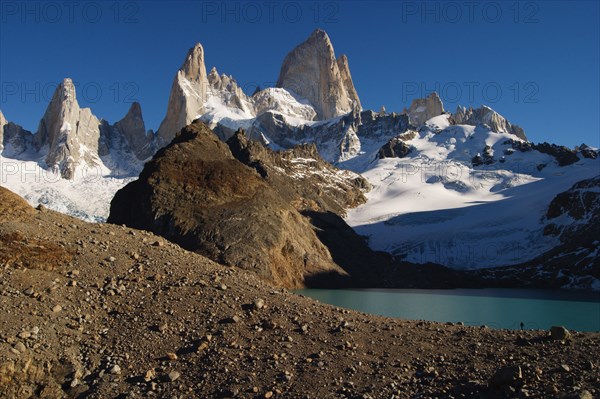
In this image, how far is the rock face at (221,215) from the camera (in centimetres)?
6544

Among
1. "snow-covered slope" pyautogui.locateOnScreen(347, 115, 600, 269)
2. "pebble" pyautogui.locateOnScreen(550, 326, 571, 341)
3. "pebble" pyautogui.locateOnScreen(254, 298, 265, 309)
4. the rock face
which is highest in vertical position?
"snow-covered slope" pyautogui.locateOnScreen(347, 115, 600, 269)

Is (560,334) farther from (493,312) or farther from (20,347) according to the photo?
(493,312)

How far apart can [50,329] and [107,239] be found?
6.24m

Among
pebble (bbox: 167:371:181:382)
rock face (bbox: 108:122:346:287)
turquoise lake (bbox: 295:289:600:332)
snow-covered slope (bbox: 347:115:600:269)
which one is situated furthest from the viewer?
snow-covered slope (bbox: 347:115:600:269)

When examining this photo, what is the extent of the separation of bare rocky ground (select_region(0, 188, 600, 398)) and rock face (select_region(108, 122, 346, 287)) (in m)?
43.0

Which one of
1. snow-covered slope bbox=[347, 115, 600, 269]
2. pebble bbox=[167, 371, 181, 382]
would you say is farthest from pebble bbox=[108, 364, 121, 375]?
snow-covered slope bbox=[347, 115, 600, 269]

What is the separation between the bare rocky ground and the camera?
14.5m

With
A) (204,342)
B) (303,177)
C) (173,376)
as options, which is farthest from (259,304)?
(303,177)

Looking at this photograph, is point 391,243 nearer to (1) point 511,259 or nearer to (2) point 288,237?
(1) point 511,259

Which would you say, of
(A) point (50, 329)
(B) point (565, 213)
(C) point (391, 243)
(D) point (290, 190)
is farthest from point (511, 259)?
(A) point (50, 329)

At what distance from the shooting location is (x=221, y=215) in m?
68.1

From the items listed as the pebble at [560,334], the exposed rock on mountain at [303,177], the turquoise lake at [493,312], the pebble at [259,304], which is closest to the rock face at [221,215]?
the turquoise lake at [493,312]

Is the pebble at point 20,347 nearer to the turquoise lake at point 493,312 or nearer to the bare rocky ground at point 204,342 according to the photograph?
the bare rocky ground at point 204,342

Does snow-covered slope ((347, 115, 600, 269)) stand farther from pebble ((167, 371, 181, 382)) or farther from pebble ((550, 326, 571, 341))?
pebble ((167, 371, 181, 382))
